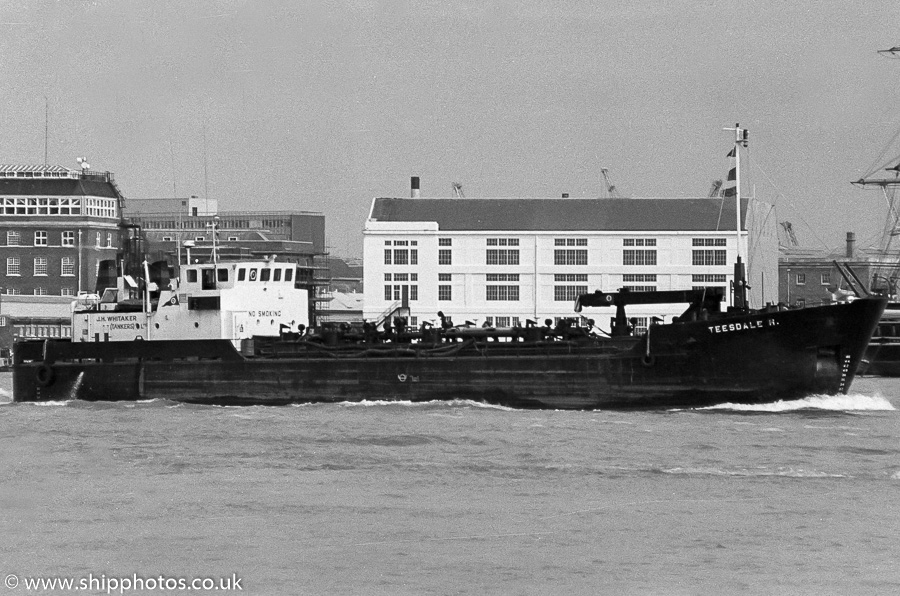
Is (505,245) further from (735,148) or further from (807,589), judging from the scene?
(807,589)

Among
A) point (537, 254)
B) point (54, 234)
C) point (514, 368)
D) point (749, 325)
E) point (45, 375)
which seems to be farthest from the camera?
point (54, 234)

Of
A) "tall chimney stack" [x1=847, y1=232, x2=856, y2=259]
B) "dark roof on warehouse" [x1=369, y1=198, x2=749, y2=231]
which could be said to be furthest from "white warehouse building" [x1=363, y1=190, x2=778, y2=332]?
"tall chimney stack" [x1=847, y1=232, x2=856, y2=259]

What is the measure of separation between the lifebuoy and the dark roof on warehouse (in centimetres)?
5329

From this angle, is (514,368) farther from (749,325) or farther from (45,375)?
(45,375)

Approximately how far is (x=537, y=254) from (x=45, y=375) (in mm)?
54479

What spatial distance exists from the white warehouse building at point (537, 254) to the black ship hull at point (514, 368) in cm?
5103

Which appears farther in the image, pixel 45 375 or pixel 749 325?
pixel 45 375

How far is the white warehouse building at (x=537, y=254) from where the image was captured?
101 meters

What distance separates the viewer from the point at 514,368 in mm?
44875

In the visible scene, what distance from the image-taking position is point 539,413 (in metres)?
42.9

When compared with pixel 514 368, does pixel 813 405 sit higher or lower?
lower

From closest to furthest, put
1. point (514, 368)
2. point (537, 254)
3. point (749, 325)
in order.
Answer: point (749, 325), point (514, 368), point (537, 254)

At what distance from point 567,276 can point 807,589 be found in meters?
83.1

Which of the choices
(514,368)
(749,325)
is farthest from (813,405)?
(514,368)
